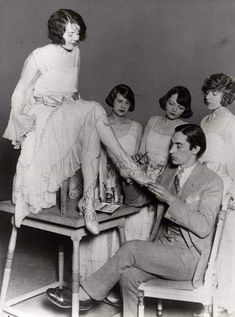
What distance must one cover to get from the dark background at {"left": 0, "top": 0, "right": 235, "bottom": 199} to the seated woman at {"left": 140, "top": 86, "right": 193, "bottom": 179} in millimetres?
1000

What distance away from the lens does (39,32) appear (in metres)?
4.67

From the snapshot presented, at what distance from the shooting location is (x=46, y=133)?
2408 millimetres


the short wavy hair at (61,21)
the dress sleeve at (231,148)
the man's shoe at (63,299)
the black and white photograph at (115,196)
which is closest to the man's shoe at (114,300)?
the black and white photograph at (115,196)

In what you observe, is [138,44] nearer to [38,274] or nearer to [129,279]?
[38,274]

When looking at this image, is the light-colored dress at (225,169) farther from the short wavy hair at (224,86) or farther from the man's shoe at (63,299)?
the man's shoe at (63,299)

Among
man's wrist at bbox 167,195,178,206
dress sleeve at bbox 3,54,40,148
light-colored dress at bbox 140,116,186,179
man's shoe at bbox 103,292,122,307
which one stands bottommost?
man's shoe at bbox 103,292,122,307

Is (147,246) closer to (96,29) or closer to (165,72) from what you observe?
(165,72)

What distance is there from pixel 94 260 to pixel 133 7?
240 cm

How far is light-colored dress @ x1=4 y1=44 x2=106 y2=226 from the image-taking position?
239 cm

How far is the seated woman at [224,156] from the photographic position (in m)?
2.52

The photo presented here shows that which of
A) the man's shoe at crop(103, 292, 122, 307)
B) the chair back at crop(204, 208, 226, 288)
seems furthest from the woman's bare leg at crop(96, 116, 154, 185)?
the man's shoe at crop(103, 292, 122, 307)

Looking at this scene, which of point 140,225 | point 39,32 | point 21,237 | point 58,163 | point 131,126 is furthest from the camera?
point 39,32

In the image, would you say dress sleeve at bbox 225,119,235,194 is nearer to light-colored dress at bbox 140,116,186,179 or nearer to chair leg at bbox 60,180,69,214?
light-colored dress at bbox 140,116,186,179

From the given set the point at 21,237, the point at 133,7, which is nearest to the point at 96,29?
the point at 133,7
